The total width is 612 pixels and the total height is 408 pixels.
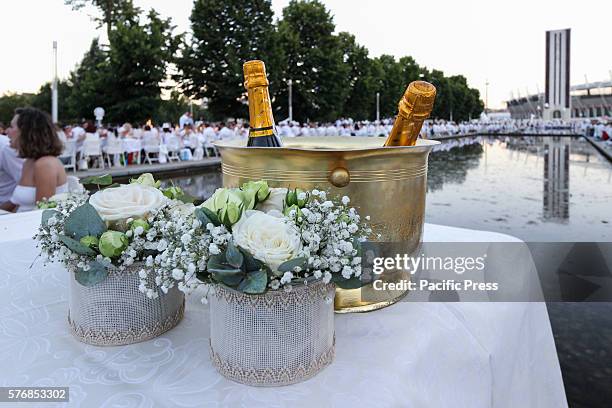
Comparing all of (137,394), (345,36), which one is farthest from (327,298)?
(345,36)

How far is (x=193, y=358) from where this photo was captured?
3.81 feet

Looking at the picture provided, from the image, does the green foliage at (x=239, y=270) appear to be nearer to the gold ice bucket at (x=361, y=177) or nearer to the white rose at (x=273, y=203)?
the white rose at (x=273, y=203)

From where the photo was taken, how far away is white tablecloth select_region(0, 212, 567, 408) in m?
1.03

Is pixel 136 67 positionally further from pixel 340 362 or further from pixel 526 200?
pixel 340 362

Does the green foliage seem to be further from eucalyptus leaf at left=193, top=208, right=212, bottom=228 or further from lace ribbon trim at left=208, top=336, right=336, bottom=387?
lace ribbon trim at left=208, top=336, right=336, bottom=387

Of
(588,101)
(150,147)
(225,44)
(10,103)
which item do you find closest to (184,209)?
(150,147)

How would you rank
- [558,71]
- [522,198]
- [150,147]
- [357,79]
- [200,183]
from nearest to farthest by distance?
[522,198]
[200,183]
[150,147]
[357,79]
[558,71]

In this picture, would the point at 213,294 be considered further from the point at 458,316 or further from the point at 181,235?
the point at 458,316

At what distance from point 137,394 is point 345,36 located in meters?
49.1

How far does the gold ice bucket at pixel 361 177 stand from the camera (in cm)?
124

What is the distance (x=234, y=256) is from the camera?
36.7 inches

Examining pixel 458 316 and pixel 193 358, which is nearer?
pixel 193 358

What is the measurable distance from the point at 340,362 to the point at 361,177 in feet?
1.42

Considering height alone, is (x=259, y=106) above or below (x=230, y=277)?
above
